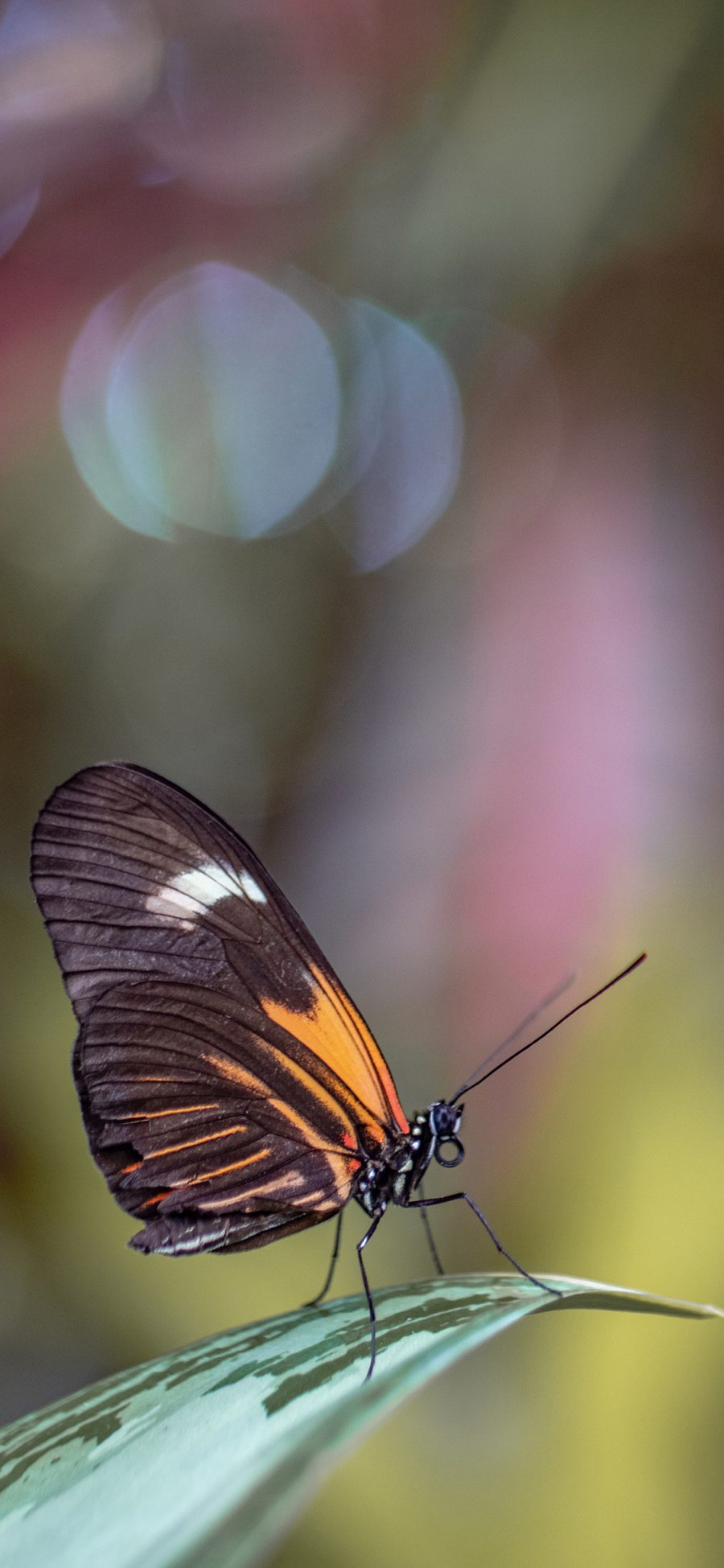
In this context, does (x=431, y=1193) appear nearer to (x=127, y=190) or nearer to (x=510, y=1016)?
(x=510, y=1016)

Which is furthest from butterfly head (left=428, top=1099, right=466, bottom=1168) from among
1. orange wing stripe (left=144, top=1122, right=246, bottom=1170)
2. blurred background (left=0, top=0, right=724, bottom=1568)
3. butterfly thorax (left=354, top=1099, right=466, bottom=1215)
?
blurred background (left=0, top=0, right=724, bottom=1568)

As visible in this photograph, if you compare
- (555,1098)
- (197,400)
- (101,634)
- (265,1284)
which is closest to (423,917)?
(555,1098)

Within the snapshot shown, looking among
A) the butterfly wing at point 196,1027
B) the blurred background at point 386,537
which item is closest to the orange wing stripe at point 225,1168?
the butterfly wing at point 196,1027

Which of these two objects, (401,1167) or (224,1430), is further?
(401,1167)

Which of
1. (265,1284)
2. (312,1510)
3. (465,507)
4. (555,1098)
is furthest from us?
(465,507)

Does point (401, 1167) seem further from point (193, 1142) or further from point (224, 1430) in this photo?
point (224, 1430)

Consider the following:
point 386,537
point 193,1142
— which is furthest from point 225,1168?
point 386,537

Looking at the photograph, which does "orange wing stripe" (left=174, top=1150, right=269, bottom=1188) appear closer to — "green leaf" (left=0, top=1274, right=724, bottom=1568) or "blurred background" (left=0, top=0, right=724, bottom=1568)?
"green leaf" (left=0, top=1274, right=724, bottom=1568)
